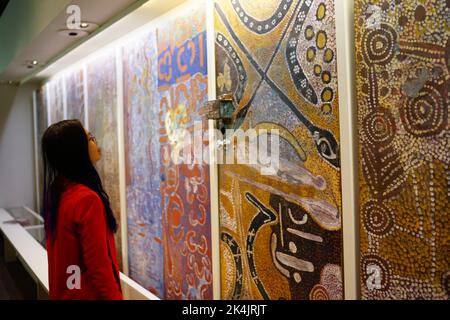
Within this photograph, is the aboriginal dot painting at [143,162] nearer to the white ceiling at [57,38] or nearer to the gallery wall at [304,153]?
the gallery wall at [304,153]

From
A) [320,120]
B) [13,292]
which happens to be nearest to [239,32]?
[320,120]

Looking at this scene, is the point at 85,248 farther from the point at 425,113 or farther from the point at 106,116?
the point at 106,116

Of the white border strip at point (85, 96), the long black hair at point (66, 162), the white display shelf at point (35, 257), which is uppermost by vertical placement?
the white border strip at point (85, 96)

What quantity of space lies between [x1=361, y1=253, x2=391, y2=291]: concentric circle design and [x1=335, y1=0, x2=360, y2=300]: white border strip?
0.04 meters

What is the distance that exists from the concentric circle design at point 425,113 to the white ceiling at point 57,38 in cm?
176

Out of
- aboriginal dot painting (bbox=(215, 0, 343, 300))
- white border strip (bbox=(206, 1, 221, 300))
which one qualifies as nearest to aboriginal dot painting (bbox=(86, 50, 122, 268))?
white border strip (bbox=(206, 1, 221, 300))

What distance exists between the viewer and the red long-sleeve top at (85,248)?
1.56 metres

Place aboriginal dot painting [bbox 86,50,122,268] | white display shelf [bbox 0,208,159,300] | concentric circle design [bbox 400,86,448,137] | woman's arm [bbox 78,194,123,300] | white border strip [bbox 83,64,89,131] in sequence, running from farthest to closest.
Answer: white border strip [bbox 83,64,89,131] < aboriginal dot painting [bbox 86,50,122,268] < white display shelf [bbox 0,208,159,300] < woman's arm [bbox 78,194,123,300] < concentric circle design [bbox 400,86,448,137]

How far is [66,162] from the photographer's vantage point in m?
1.62

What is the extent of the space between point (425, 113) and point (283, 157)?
2.28 ft

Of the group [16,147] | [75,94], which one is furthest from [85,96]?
[16,147]

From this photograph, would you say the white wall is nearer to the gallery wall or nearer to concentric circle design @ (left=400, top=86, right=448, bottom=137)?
the gallery wall

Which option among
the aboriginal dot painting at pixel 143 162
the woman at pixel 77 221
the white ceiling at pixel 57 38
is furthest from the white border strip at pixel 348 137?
the aboriginal dot painting at pixel 143 162

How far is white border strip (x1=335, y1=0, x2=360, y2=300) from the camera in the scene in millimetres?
1554
